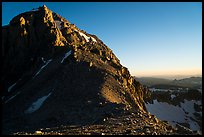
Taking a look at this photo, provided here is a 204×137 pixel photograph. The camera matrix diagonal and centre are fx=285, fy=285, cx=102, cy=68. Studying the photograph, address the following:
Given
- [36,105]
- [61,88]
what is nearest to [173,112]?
[61,88]

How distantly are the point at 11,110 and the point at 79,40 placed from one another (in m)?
40.2

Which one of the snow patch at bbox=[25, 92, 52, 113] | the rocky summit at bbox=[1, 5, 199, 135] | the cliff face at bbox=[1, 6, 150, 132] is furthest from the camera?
the snow patch at bbox=[25, 92, 52, 113]

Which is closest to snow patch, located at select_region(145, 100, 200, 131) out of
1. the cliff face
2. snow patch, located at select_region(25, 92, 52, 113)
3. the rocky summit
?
the rocky summit

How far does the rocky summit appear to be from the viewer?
30.6m

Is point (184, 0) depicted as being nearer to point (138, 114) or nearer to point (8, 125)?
point (138, 114)

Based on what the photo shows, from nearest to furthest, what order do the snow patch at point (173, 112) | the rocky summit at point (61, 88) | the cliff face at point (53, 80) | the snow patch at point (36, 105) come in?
1. the rocky summit at point (61, 88)
2. the cliff face at point (53, 80)
3. the snow patch at point (36, 105)
4. the snow patch at point (173, 112)

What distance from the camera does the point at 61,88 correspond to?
162 ft

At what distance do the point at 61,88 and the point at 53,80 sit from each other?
19.0ft

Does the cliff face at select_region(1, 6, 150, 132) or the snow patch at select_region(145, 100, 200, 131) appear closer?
the cliff face at select_region(1, 6, 150, 132)

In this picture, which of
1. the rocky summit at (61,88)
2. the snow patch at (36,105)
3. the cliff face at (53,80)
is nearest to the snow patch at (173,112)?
the rocky summit at (61,88)

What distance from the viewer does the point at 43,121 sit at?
125 ft

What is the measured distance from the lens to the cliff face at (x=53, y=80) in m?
39.2

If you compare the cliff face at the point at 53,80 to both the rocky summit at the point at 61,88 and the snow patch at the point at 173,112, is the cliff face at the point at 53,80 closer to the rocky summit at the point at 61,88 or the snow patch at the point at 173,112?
the rocky summit at the point at 61,88

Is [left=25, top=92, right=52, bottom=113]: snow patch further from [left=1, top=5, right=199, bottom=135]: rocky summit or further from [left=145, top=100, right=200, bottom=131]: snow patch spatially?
[left=145, top=100, right=200, bottom=131]: snow patch
